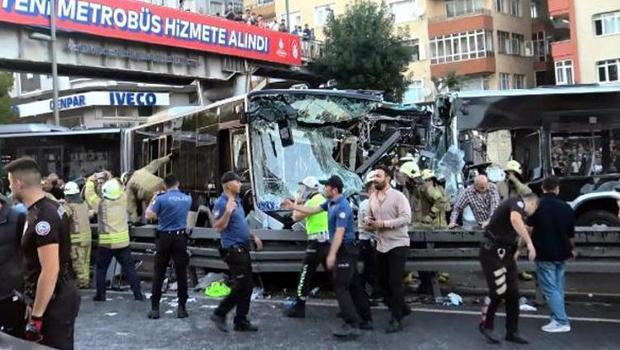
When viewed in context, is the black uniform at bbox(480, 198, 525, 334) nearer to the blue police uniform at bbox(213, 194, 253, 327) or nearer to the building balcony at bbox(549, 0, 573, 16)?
the blue police uniform at bbox(213, 194, 253, 327)

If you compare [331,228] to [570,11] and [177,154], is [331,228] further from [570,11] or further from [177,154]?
[570,11]

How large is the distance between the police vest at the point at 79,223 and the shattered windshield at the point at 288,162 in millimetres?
2606

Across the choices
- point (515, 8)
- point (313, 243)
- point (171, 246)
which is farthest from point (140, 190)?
point (515, 8)

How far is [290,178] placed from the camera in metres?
10.5

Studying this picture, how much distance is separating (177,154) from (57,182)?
7.27 feet

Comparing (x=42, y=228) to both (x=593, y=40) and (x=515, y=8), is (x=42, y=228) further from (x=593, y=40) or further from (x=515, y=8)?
(x=515, y=8)

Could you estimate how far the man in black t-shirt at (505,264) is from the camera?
6.95 metres

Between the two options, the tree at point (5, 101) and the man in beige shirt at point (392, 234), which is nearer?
the man in beige shirt at point (392, 234)

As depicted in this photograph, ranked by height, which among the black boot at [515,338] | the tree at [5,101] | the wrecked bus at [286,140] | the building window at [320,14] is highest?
the building window at [320,14]

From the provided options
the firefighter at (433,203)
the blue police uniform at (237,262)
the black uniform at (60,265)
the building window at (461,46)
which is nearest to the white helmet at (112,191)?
the blue police uniform at (237,262)

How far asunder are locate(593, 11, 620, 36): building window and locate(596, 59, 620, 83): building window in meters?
1.63

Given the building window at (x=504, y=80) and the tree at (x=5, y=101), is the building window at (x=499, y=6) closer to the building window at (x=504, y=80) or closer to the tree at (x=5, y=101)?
the building window at (x=504, y=80)

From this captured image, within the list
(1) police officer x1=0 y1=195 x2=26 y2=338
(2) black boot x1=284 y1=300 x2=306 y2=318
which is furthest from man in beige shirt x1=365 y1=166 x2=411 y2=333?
(1) police officer x1=0 y1=195 x2=26 y2=338

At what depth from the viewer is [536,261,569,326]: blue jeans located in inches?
288
